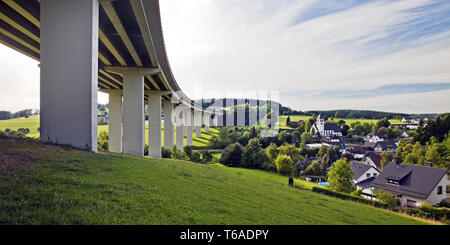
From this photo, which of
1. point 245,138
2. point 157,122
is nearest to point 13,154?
point 157,122

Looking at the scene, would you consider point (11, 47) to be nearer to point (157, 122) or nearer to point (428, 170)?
point (157, 122)

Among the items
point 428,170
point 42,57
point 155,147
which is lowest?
point 428,170

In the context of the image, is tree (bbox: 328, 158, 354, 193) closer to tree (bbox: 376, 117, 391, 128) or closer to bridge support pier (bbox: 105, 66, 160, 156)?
bridge support pier (bbox: 105, 66, 160, 156)

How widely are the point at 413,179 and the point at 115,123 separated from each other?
37010 millimetres

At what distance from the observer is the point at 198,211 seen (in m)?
5.65

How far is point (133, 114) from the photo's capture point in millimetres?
19734

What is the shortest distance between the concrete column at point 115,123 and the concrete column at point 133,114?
321 inches

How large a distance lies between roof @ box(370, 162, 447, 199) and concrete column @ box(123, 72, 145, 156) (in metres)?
29.2

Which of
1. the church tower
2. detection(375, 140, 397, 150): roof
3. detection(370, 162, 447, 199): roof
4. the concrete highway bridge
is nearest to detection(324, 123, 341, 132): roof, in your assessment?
the church tower

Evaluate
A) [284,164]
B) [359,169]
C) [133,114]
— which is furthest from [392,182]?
[133,114]

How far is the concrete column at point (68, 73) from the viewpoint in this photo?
926 cm

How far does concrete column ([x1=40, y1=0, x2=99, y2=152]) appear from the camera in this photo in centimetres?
926

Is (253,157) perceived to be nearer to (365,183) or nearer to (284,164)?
(284,164)

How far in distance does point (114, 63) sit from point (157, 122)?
9804mm
